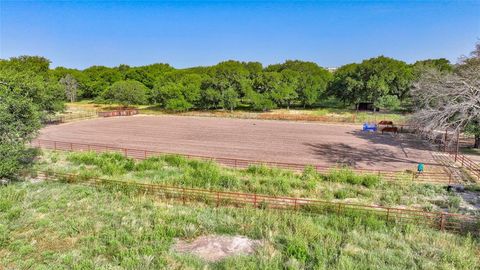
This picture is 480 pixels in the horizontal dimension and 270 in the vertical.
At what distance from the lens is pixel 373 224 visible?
11.7 m

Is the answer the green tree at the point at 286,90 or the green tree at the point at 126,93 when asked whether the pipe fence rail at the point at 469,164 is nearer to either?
the green tree at the point at 286,90

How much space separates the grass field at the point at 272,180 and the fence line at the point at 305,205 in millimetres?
1658

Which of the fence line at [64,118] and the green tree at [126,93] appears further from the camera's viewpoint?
the green tree at [126,93]

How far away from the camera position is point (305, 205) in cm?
1417

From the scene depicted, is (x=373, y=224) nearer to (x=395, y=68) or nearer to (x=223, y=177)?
(x=223, y=177)

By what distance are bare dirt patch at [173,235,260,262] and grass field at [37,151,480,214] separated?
6.30 meters

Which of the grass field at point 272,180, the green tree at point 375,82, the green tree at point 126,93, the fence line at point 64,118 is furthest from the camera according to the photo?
the green tree at point 126,93

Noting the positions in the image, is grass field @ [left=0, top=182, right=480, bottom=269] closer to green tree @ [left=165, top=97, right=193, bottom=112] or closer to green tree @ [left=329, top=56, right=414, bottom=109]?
green tree @ [left=165, top=97, right=193, bottom=112]

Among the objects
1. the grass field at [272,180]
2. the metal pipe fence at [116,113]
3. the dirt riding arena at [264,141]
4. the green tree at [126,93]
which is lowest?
the grass field at [272,180]

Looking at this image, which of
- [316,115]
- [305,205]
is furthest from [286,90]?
[305,205]

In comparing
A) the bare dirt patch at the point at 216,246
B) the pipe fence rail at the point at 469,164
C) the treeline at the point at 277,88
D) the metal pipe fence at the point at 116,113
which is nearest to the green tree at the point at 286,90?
the treeline at the point at 277,88

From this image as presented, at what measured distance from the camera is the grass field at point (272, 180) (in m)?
15.9

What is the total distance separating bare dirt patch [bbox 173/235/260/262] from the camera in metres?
9.76

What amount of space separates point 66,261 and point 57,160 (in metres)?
17.1
